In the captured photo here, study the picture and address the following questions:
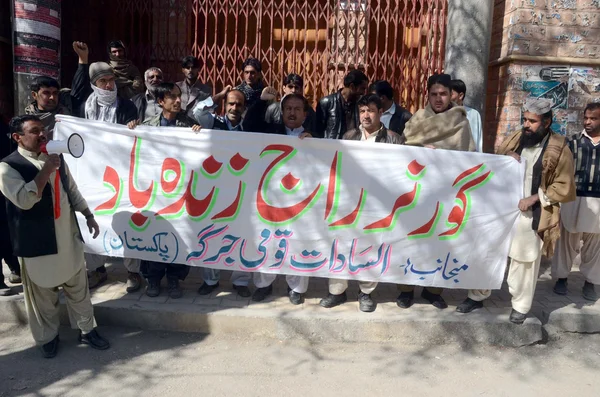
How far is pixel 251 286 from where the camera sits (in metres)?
4.72

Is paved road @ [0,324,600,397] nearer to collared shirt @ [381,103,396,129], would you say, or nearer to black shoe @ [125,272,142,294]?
black shoe @ [125,272,142,294]

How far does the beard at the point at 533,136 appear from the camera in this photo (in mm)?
3915

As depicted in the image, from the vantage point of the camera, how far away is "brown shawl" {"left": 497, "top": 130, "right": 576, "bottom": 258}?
3.82m

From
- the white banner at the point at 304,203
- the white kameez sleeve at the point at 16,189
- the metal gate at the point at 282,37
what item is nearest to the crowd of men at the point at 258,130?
the white kameez sleeve at the point at 16,189

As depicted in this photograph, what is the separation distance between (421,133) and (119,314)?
2746 mm

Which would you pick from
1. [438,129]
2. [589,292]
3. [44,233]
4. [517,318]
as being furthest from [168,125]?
[589,292]

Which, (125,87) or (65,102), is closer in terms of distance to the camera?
(65,102)

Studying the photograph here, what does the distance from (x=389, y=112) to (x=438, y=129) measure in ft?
3.06

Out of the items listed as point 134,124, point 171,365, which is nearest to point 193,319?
point 171,365

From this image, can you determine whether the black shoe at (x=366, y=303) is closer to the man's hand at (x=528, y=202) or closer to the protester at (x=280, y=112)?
the man's hand at (x=528, y=202)

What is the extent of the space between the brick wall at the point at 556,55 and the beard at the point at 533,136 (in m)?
1.97

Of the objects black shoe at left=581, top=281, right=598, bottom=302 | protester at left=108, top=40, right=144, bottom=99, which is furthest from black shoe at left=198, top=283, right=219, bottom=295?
black shoe at left=581, top=281, right=598, bottom=302

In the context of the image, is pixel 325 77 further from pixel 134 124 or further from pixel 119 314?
pixel 119 314

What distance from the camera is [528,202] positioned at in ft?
12.9
